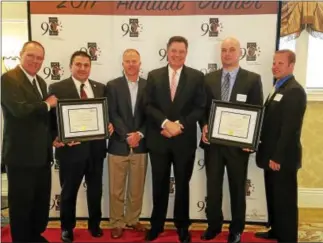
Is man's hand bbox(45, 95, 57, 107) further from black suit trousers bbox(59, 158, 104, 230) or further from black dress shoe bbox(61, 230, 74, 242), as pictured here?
black dress shoe bbox(61, 230, 74, 242)

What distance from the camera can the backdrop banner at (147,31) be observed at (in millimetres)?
3539

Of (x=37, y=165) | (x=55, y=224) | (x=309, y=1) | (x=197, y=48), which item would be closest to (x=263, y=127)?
→ (x=197, y=48)

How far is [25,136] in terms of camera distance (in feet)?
9.29

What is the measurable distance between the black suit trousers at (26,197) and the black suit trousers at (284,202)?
1910 mm

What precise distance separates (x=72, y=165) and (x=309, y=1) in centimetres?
292

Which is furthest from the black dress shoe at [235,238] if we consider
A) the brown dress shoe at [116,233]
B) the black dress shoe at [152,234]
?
the brown dress shoe at [116,233]

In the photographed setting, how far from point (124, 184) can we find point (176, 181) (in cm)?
53

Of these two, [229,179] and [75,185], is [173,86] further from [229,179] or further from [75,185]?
[75,185]

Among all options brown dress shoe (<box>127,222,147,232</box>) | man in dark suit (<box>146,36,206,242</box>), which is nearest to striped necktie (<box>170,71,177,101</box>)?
man in dark suit (<box>146,36,206,242</box>)

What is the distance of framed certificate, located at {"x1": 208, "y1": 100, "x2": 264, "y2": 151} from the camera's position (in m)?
3.08

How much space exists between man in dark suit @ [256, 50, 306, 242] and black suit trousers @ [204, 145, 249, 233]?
21 centimetres

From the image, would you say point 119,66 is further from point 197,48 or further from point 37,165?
point 37,165

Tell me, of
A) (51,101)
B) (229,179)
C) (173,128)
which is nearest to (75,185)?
(51,101)

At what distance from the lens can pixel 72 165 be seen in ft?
10.3
